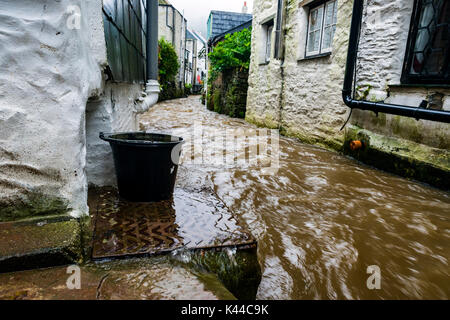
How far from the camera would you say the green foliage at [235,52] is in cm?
1077

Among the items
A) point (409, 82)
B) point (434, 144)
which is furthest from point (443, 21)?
point (434, 144)

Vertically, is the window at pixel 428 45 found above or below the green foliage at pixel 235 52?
below

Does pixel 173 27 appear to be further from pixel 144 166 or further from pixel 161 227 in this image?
pixel 161 227

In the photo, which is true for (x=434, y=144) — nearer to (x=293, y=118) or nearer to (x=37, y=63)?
(x=293, y=118)

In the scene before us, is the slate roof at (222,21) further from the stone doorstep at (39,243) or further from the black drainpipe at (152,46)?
the stone doorstep at (39,243)

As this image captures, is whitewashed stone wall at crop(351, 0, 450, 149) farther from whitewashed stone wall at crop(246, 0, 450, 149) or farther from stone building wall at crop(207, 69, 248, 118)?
stone building wall at crop(207, 69, 248, 118)

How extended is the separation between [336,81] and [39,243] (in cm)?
527

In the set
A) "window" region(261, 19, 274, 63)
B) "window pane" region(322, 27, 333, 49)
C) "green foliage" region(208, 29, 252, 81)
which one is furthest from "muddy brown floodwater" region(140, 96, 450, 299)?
"green foliage" region(208, 29, 252, 81)

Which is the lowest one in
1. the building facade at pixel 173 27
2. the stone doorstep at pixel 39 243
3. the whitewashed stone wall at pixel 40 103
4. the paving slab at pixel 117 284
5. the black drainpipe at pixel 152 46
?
the paving slab at pixel 117 284

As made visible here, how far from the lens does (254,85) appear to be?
941 centimetres

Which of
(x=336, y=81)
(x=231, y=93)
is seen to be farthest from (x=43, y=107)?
(x=231, y=93)

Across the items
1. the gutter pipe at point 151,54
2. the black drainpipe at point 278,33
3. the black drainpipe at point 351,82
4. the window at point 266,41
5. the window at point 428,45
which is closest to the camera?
the window at point 428,45

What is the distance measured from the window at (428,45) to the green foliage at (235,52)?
6975 millimetres

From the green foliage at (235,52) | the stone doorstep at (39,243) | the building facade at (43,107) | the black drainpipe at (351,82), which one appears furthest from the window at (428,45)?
the green foliage at (235,52)
